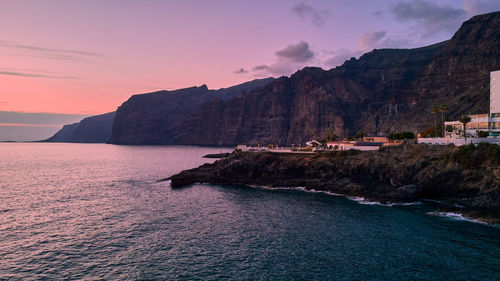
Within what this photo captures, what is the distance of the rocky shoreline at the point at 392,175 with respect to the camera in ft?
Result: 179

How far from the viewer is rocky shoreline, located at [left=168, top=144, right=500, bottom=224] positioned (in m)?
54.4

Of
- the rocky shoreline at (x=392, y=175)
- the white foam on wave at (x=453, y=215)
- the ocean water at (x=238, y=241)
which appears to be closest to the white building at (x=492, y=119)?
the rocky shoreline at (x=392, y=175)

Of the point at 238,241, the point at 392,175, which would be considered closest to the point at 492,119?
the point at 392,175

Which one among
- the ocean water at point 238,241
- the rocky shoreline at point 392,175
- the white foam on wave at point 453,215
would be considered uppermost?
the rocky shoreline at point 392,175

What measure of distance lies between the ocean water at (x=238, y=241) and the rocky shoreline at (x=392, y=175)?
20.6 ft

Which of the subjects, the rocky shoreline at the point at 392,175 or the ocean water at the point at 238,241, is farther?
the rocky shoreline at the point at 392,175

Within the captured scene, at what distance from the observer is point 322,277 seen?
93.7 feet

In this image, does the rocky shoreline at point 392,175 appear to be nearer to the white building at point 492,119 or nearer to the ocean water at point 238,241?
the ocean water at point 238,241

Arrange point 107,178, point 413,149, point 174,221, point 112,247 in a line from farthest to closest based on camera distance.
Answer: point 107,178
point 413,149
point 174,221
point 112,247

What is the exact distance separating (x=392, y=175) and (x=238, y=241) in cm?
4402

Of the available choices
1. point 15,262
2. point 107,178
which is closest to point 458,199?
point 15,262

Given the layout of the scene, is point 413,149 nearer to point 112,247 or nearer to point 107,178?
point 112,247

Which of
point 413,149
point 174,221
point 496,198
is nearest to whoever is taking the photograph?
point 174,221

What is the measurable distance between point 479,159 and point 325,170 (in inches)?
1278
